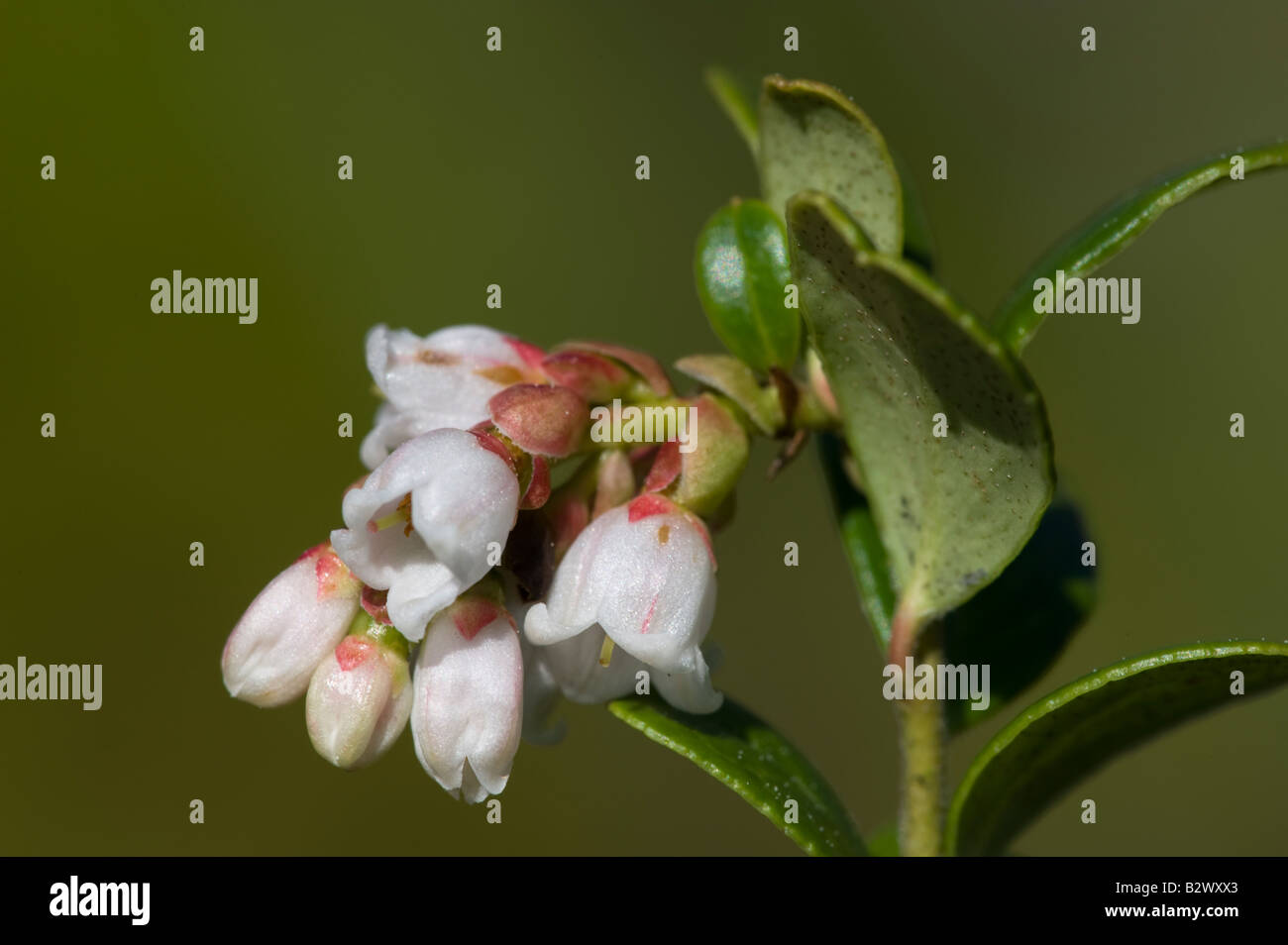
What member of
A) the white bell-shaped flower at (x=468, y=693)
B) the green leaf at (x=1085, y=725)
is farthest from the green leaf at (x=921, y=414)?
the white bell-shaped flower at (x=468, y=693)

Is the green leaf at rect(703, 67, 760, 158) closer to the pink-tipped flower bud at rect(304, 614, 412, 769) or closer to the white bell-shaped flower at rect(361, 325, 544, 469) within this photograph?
the white bell-shaped flower at rect(361, 325, 544, 469)

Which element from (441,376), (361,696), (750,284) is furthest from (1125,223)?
(361,696)

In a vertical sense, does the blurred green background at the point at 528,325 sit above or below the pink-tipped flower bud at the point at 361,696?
above

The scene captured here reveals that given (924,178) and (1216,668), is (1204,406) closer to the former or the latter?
(924,178)

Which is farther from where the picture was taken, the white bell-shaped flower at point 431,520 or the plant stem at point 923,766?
the plant stem at point 923,766

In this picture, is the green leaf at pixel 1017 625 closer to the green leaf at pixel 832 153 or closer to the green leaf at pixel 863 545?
the green leaf at pixel 863 545

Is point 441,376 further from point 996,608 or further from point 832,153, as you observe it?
point 996,608
